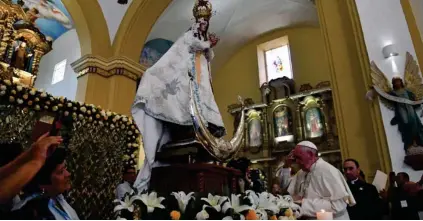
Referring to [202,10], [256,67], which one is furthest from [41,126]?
[256,67]

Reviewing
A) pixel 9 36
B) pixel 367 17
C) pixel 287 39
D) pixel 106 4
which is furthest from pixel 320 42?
pixel 9 36

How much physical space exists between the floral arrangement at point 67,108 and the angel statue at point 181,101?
1.34m

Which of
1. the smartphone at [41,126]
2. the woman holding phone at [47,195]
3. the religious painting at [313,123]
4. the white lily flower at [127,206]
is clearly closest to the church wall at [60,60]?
the smartphone at [41,126]

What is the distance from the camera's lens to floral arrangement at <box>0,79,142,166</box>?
146 inches

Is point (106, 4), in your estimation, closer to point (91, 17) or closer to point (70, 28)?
point (91, 17)

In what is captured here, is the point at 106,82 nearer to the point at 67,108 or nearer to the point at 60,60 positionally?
the point at 67,108

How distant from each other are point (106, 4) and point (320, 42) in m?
6.99

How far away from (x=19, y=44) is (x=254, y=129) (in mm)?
7205

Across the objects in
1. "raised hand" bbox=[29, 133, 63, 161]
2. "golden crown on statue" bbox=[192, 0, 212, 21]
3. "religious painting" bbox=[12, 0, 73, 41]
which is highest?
"religious painting" bbox=[12, 0, 73, 41]

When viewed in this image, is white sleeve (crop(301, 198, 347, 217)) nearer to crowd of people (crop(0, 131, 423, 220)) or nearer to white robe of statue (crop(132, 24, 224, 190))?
crowd of people (crop(0, 131, 423, 220))

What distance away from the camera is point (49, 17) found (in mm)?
10461

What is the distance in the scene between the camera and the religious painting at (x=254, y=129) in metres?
10.6

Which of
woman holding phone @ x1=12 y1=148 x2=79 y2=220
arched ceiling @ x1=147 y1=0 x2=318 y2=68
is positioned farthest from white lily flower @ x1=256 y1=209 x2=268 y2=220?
arched ceiling @ x1=147 y1=0 x2=318 y2=68

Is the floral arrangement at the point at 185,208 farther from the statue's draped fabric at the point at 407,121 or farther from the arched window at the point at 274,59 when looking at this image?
the arched window at the point at 274,59
